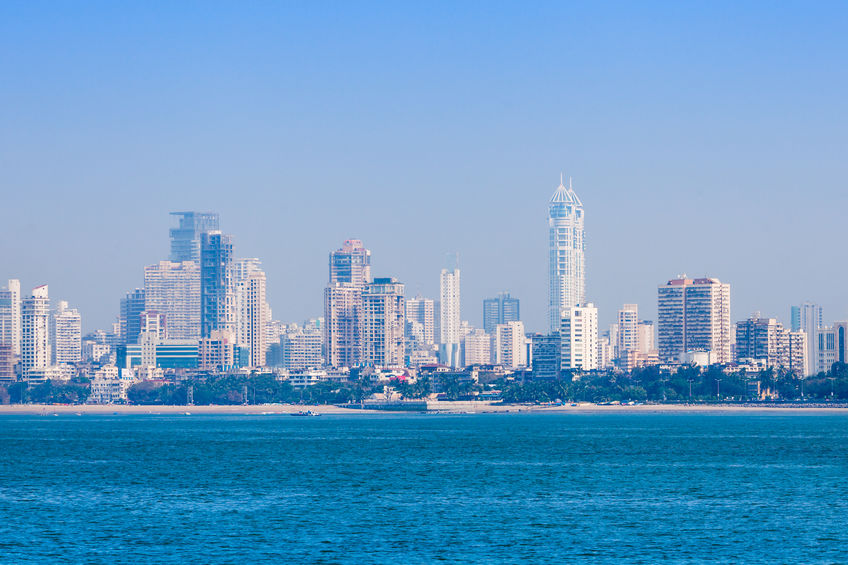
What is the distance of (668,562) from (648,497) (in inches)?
1005

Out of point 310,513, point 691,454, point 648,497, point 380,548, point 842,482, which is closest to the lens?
point 380,548

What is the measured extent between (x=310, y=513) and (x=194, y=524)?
7.47 metres

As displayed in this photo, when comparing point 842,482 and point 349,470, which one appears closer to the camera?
point 842,482

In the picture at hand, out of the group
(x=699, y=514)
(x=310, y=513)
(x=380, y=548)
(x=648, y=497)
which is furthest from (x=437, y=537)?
(x=648, y=497)

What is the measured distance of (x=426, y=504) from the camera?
Answer: 78000mm

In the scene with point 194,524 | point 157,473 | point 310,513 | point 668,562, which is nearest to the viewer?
point 668,562

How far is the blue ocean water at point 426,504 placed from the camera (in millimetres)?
59344

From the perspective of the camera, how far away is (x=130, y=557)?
188 ft

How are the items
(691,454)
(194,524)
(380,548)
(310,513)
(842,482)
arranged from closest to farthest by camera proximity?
(380,548) < (194,524) < (310,513) < (842,482) < (691,454)

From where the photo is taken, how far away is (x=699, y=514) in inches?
2832

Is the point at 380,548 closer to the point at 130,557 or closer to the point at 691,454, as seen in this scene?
the point at 130,557

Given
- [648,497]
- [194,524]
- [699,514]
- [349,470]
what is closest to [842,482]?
[648,497]

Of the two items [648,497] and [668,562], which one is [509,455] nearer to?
[648,497]

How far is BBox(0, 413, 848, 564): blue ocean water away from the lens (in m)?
59.3
